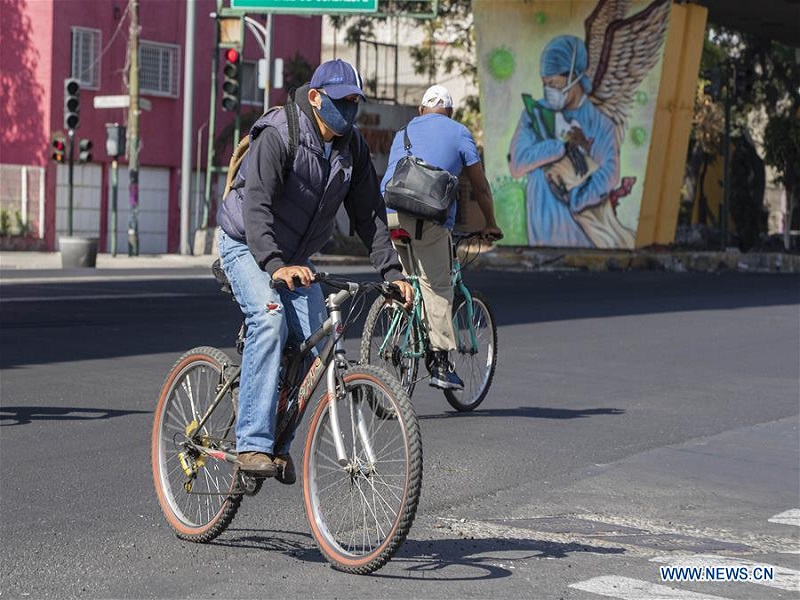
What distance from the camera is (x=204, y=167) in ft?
144

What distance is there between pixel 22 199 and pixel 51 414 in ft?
99.3

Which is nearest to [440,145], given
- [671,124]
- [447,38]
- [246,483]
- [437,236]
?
[437,236]

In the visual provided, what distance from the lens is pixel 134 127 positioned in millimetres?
36062

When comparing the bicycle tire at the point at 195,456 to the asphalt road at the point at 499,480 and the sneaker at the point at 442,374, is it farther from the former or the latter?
the sneaker at the point at 442,374

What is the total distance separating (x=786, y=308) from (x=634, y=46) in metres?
13.6

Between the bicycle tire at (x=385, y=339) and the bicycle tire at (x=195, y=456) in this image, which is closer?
the bicycle tire at (x=195, y=456)

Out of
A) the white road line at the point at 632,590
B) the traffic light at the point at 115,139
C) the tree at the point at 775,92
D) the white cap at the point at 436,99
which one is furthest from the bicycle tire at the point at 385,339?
the tree at the point at 775,92

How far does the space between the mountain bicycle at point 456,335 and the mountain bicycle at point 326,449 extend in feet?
9.02

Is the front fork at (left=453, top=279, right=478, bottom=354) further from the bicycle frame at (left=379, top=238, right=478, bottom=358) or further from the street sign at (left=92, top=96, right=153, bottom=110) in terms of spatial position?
the street sign at (left=92, top=96, right=153, bottom=110)

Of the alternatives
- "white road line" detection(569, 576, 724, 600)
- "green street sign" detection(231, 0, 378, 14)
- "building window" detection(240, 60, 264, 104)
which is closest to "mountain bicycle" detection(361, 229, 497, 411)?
→ "white road line" detection(569, 576, 724, 600)

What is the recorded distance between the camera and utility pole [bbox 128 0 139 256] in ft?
117

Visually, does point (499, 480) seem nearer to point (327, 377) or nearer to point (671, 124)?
point (327, 377)

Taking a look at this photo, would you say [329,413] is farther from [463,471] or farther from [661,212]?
[661,212]

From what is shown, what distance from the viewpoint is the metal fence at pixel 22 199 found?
126ft
